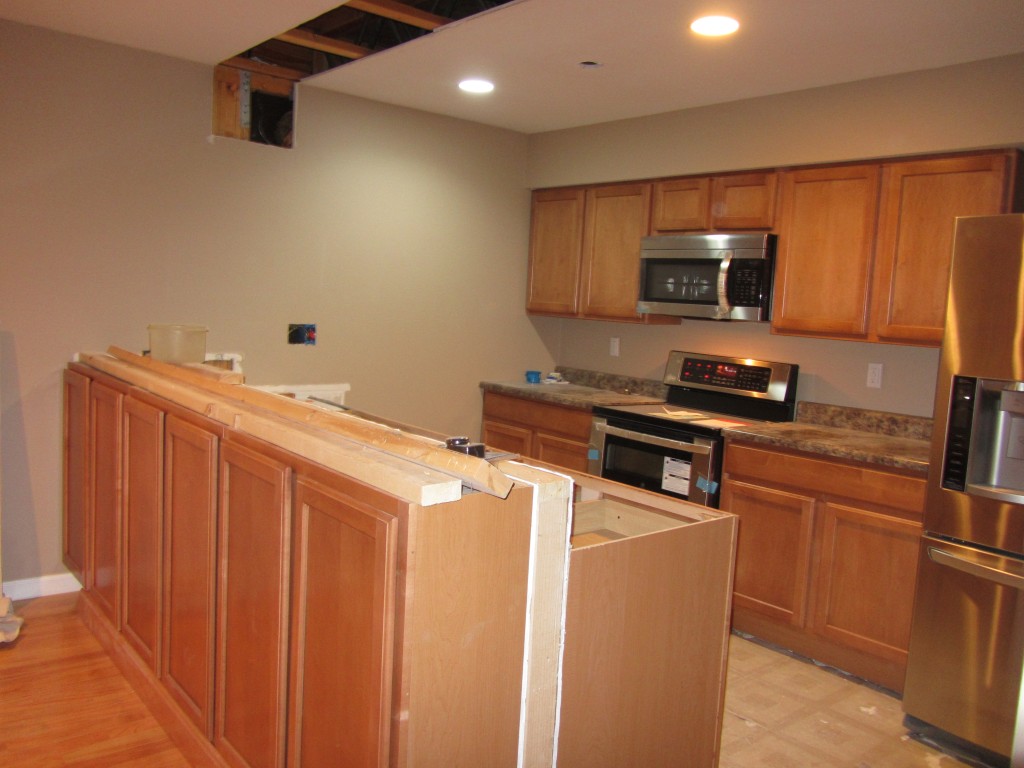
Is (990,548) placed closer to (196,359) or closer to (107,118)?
(196,359)

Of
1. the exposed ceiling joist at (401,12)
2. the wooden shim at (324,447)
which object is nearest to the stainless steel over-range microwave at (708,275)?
the exposed ceiling joist at (401,12)

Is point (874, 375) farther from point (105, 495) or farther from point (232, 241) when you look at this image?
point (105, 495)

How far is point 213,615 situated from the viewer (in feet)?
6.91

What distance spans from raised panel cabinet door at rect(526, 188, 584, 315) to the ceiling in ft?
2.86

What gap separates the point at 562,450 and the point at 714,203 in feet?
4.97

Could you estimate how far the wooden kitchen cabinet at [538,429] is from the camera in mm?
4238

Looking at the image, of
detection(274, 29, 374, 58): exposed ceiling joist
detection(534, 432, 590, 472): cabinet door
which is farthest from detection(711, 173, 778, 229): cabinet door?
detection(274, 29, 374, 58): exposed ceiling joist

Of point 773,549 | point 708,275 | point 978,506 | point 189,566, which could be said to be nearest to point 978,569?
point 978,506

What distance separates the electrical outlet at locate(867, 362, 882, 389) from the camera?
3.62 metres

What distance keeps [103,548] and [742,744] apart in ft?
7.93

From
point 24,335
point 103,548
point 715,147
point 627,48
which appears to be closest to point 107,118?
point 24,335

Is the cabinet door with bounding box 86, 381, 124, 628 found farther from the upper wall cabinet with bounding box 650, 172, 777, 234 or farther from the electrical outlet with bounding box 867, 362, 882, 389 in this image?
the electrical outlet with bounding box 867, 362, 882, 389

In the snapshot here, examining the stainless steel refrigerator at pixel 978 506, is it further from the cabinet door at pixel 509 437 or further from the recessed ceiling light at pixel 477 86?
the cabinet door at pixel 509 437

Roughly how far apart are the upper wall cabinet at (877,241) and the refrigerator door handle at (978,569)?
88 centimetres
